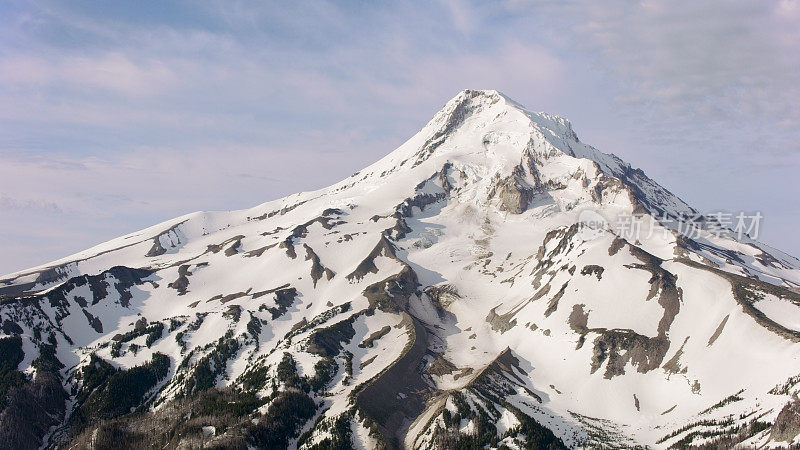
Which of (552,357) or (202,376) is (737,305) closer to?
(552,357)

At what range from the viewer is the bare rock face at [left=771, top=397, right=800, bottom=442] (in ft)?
346

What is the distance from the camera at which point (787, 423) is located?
108312 millimetres

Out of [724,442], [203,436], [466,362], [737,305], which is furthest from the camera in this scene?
[466,362]

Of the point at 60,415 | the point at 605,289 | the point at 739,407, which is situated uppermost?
the point at 605,289

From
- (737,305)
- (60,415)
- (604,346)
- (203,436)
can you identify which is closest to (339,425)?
(203,436)

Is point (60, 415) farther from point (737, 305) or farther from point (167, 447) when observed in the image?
point (737, 305)

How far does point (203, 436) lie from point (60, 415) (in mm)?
71593

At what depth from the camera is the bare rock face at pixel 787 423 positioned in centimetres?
10550

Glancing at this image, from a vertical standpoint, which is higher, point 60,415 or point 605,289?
point 605,289

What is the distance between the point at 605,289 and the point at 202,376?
127m

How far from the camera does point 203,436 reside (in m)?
127

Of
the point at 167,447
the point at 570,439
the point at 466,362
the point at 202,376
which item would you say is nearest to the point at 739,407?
the point at 570,439

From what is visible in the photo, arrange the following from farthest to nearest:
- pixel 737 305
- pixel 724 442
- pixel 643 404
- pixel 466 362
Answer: pixel 466 362, pixel 737 305, pixel 643 404, pixel 724 442

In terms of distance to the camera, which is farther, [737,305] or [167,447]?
[737,305]
